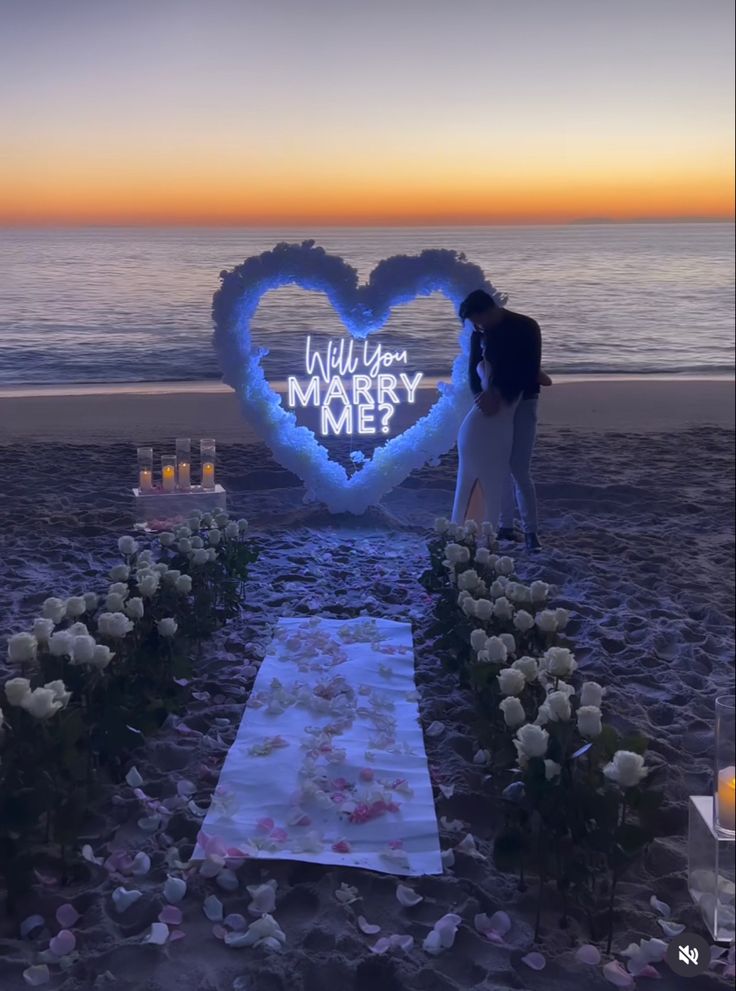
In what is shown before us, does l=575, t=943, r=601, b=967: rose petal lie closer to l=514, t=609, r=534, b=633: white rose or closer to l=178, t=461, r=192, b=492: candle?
l=514, t=609, r=534, b=633: white rose

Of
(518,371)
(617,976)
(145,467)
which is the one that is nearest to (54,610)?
(617,976)

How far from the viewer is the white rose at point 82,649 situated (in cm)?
219

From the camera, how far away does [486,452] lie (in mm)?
4434

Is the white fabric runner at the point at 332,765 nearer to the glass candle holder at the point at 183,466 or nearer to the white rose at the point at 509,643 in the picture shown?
the white rose at the point at 509,643

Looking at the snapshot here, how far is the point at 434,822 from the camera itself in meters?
2.27

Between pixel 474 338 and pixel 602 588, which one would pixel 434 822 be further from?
pixel 474 338

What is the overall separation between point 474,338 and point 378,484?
1078 mm

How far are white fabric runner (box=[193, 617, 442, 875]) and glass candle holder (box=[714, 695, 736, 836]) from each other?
2.13ft

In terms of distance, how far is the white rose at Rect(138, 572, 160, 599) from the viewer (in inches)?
108

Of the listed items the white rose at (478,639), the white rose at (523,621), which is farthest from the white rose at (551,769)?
the white rose at (523,621)

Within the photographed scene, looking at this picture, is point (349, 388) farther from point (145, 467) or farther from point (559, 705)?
point (559, 705)

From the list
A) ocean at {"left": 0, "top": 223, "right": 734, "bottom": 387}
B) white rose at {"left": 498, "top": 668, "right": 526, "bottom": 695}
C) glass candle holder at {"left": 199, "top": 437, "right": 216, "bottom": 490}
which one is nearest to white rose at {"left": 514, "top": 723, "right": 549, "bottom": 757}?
white rose at {"left": 498, "top": 668, "right": 526, "bottom": 695}

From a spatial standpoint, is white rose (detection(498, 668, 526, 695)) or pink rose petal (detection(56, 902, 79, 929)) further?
white rose (detection(498, 668, 526, 695))

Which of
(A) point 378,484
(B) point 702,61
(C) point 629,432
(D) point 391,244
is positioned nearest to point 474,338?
(A) point 378,484
